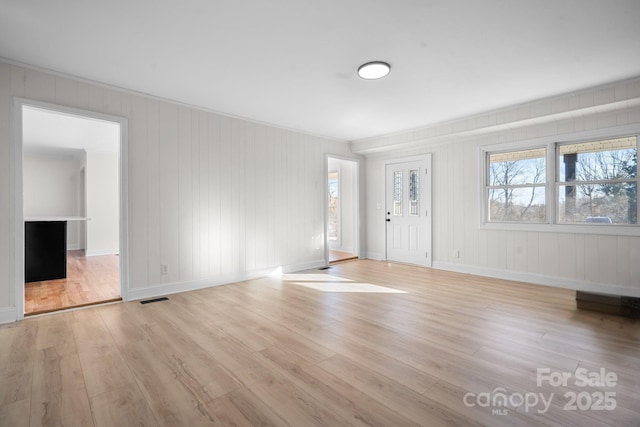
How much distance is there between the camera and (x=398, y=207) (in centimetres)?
643

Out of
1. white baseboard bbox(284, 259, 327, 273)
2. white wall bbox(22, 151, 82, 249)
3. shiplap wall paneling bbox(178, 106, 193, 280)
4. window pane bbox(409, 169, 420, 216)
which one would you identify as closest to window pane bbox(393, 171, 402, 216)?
window pane bbox(409, 169, 420, 216)

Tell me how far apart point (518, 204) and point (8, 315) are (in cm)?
666

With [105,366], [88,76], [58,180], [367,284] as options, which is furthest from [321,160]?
[58,180]

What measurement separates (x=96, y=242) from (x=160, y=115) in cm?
569

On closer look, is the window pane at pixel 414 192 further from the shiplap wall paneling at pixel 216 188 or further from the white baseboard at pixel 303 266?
the shiplap wall paneling at pixel 216 188

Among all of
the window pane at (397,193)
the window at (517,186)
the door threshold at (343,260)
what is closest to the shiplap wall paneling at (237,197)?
the door threshold at (343,260)

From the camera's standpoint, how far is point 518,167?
4836 millimetres

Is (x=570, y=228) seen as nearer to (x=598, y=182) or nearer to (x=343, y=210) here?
(x=598, y=182)

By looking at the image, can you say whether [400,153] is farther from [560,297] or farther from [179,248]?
[179,248]

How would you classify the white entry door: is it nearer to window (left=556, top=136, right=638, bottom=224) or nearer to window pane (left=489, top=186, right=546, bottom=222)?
window pane (left=489, top=186, right=546, bottom=222)

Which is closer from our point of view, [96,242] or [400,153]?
[400,153]

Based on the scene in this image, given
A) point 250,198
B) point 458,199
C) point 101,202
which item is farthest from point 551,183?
point 101,202

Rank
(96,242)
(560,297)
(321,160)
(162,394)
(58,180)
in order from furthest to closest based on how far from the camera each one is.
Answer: (58,180), (96,242), (321,160), (560,297), (162,394)

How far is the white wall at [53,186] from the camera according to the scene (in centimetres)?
798
